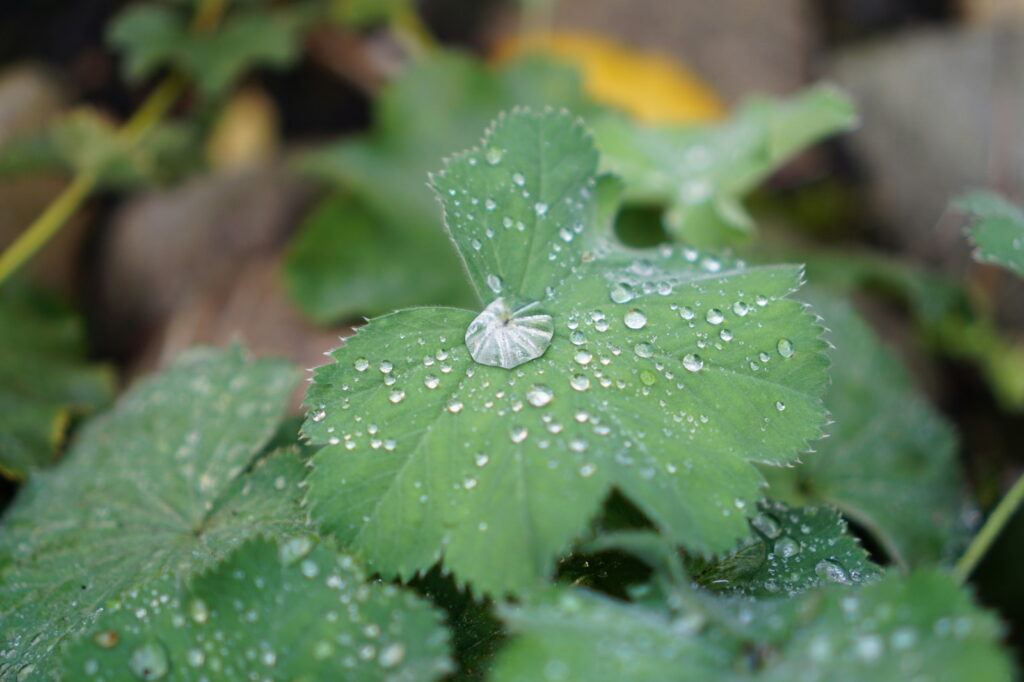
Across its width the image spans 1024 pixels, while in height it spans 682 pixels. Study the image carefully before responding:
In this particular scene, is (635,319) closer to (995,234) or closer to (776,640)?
(776,640)

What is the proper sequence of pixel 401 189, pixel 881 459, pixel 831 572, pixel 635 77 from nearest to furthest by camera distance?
pixel 831 572 < pixel 881 459 < pixel 401 189 < pixel 635 77

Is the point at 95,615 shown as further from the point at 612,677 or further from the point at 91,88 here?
the point at 91,88

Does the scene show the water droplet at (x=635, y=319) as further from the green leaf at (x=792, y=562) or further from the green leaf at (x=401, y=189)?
the green leaf at (x=401, y=189)

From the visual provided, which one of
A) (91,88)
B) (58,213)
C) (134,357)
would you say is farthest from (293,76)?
(134,357)

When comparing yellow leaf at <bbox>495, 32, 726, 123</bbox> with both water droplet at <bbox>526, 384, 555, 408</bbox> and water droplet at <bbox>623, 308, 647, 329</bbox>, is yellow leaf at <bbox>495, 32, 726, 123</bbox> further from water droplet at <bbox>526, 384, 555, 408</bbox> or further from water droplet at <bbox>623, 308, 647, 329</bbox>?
water droplet at <bbox>526, 384, 555, 408</bbox>

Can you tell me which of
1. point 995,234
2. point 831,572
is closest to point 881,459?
point 995,234

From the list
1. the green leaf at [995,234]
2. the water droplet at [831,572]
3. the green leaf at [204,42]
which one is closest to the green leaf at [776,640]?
the water droplet at [831,572]

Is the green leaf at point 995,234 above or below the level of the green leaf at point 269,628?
above
